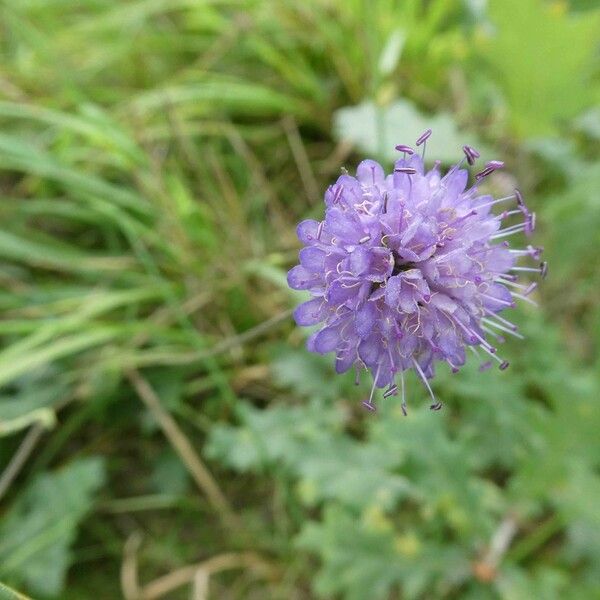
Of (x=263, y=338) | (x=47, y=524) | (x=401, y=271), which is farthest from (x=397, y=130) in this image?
(x=47, y=524)

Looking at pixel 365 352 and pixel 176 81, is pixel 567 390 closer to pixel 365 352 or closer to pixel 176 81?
pixel 365 352

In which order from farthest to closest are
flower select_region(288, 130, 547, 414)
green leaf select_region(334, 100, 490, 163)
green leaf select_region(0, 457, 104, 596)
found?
green leaf select_region(334, 100, 490, 163), green leaf select_region(0, 457, 104, 596), flower select_region(288, 130, 547, 414)

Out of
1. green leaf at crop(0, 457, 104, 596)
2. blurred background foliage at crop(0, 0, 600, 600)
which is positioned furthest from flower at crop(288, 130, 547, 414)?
green leaf at crop(0, 457, 104, 596)

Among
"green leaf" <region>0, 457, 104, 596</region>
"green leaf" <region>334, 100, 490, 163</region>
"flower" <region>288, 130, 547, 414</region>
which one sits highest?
"flower" <region>288, 130, 547, 414</region>

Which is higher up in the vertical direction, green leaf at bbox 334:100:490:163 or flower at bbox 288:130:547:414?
flower at bbox 288:130:547:414

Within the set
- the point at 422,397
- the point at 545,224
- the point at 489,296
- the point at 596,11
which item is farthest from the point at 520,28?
the point at 489,296

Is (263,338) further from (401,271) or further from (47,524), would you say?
(401,271)

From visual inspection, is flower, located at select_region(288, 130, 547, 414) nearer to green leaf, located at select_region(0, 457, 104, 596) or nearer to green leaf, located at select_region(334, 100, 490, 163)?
green leaf, located at select_region(334, 100, 490, 163)

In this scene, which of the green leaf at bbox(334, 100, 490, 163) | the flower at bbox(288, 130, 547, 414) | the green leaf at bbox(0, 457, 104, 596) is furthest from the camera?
the green leaf at bbox(334, 100, 490, 163)

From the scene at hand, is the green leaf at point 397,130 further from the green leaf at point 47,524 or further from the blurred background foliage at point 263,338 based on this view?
the green leaf at point 47,524
